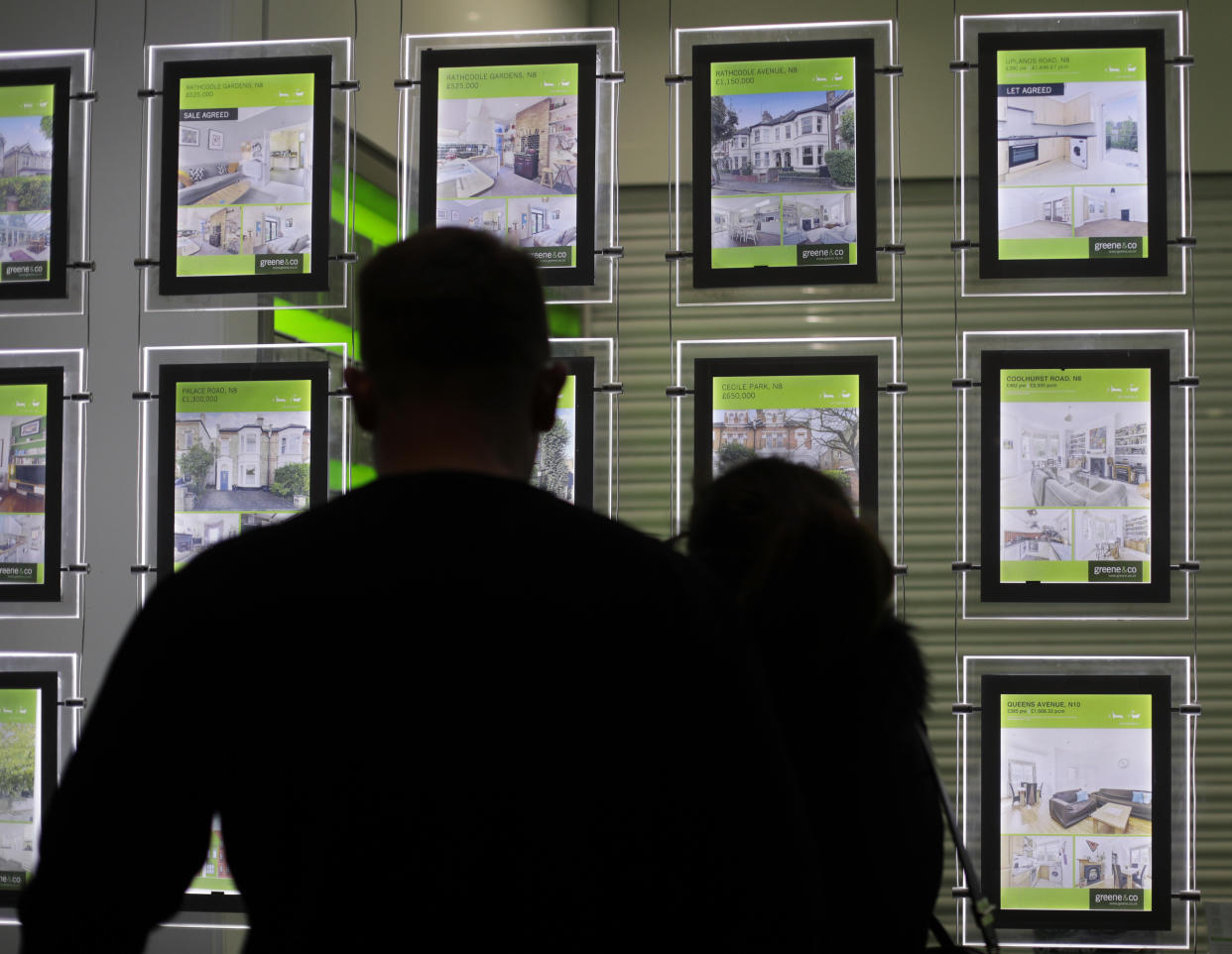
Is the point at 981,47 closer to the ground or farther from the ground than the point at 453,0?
closer to the ground

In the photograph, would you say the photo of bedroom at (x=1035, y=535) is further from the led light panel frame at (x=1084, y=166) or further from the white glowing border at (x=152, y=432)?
the white glowing border at (x=152, y=432)

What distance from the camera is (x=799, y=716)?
5.70 ft

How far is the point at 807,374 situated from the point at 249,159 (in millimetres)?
1639

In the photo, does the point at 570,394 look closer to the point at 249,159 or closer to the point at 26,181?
the point at 249,159

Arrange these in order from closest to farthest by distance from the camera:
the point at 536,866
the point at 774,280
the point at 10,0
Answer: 1. the point at 536,866
2. the point at 774,280
3. the point at 10,0

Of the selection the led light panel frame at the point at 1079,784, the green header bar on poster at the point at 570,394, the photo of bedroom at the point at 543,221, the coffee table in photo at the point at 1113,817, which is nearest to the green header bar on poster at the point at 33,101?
the photo of bedroom at the point at 543,221

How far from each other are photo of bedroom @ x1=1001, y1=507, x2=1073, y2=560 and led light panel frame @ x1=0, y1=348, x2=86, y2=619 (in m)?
2.50

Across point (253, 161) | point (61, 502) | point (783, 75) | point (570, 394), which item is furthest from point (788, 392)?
point (61, 502)

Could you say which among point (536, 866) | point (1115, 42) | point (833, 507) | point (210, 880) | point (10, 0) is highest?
point (10, 0)

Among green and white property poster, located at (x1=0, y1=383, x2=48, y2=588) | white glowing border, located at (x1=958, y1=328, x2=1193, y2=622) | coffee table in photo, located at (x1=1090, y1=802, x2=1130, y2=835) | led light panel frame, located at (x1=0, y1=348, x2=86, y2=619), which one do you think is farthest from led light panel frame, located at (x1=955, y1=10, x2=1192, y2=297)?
green and white property poster, located at (x1=0, y1=383, x2=48, y2=588)

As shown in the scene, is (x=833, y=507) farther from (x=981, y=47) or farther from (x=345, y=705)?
(x=981, y=47)

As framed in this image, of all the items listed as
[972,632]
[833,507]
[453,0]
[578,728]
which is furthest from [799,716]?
[972,632]

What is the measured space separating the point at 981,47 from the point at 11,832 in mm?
3363

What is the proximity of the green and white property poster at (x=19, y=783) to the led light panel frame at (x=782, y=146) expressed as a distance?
6.97 ft
